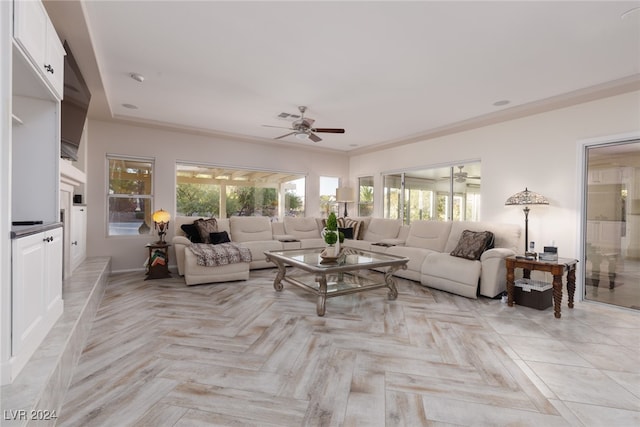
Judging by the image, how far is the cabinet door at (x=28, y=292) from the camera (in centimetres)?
151

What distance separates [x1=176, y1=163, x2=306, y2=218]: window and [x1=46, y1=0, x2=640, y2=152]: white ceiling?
1.59 metres

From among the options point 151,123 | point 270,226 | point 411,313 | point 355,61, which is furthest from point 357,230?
point 151,123

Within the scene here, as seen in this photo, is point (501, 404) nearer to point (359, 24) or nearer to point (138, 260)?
point (359, 24)

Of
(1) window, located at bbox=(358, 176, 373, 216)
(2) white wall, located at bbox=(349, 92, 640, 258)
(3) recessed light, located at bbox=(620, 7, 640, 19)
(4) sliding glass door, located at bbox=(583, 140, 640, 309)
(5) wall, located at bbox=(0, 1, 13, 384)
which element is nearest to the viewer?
(5) wall, located at bbox=(0, 1, 13, 384)

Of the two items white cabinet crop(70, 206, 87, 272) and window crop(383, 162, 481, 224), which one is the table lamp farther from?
white cabinet crop(70, 206, 87, 272)

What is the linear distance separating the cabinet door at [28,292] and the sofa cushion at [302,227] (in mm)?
4622

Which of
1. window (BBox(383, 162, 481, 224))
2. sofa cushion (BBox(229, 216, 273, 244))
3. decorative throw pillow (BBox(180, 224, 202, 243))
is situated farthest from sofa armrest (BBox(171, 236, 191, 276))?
window (BBox(383, 162, 481, 224))

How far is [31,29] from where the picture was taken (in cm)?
167

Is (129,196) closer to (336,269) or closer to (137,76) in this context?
(137,76)

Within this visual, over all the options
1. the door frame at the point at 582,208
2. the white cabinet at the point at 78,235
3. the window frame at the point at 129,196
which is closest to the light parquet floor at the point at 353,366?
the door frame at the point at 582,208

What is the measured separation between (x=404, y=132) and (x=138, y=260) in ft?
17.4

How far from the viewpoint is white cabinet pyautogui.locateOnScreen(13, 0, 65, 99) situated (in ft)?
5.04

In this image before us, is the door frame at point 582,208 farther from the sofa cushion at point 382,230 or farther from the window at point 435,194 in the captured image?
the sofa cushion at point 382,230

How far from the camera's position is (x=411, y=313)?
11.0 feet
